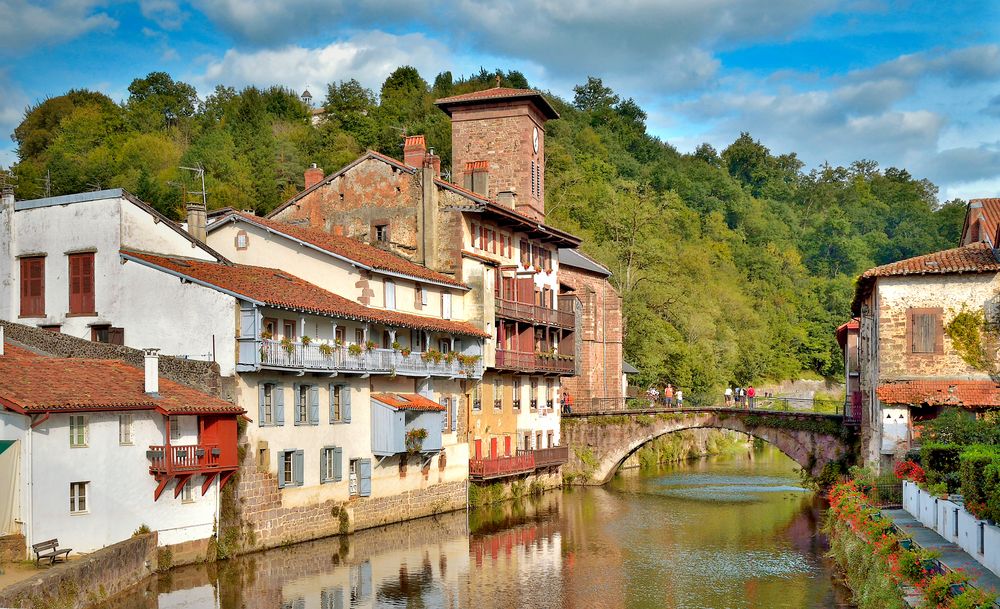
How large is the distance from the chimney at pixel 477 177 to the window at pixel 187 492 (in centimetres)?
2708

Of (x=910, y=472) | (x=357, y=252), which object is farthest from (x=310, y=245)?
(x=910, y=472)

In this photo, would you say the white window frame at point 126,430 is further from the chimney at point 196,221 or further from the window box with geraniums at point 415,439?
the window box with geraniums at point 415,439

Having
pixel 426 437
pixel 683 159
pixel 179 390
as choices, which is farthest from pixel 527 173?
pixel 683 159

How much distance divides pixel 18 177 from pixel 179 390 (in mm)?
48958

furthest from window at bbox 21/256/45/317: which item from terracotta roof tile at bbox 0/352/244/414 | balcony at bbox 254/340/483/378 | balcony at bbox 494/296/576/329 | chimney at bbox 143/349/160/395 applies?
balcony at bbox 494/296/576/329

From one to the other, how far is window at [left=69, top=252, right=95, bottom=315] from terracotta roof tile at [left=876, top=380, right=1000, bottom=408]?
2585cm

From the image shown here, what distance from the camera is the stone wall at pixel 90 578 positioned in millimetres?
22406

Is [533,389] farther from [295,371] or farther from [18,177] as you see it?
[18,177]

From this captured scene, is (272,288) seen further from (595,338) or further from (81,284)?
(595,338)

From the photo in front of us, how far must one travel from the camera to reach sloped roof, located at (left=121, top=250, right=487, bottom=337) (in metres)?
34.5

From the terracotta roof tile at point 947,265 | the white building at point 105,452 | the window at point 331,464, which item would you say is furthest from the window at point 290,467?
the terracotta roof tile at point 947,265

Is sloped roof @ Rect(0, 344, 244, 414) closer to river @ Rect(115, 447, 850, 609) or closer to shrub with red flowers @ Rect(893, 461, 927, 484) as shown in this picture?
river @ Rect(115, 447, 850, 609)

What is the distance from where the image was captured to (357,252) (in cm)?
4288

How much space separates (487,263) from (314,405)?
14.4 metres
